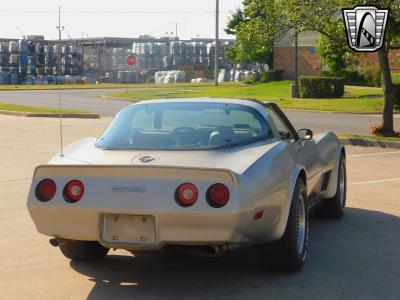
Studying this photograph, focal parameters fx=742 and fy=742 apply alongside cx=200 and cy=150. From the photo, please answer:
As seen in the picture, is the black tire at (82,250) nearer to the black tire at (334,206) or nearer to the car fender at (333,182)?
the car fender at (333,182)

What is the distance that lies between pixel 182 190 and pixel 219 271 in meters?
1.14

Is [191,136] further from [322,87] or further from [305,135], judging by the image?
[322,87]

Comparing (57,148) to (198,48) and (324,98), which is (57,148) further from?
(198,48)

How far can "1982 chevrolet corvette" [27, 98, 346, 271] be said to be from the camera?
497 cm

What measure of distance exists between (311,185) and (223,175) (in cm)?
201

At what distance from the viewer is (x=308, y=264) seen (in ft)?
19.8

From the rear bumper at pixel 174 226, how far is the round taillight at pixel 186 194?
0.08m

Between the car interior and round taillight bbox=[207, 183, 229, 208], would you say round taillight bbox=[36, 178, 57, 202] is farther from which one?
round taillight bbox=[207, 183, 229, 208]

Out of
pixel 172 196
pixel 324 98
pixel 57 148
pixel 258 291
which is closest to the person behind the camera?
pixel 172 196

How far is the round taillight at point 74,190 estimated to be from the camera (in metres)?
5.18

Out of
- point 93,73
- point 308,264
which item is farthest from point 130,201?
point 93,73

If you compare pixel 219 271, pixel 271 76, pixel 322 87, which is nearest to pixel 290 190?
pixel 219 271

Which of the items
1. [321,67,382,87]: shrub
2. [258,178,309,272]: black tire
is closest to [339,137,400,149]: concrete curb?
[258,178,309,272]: black tire

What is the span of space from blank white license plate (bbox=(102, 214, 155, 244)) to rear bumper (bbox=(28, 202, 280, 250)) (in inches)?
1.2
